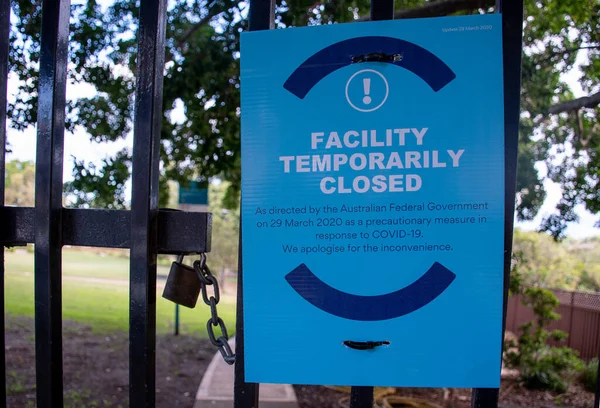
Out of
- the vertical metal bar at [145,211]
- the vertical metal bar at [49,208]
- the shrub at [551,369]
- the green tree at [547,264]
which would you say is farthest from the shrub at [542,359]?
the vertical metal bar at [49,208]

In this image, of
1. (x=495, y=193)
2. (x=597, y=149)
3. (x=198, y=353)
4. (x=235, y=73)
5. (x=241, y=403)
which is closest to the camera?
(x=495, y=193)

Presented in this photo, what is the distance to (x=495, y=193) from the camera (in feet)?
4.43

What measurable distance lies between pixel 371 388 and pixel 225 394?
519cm

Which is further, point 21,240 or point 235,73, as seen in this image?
point 235,73

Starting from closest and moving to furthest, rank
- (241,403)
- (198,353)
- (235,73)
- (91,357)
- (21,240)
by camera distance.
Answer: (241,403)
(21,240)
(235,73)
(91,357)
(198,353)

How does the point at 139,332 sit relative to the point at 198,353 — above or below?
above

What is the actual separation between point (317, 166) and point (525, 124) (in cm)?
611

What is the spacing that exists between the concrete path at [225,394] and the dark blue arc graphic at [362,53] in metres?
5.09

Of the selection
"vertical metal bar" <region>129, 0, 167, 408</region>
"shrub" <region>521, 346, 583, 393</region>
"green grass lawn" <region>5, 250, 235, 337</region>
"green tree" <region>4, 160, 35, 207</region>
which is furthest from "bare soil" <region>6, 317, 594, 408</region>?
"vertical metal bar" <region>129, 0, 167, 408</region>

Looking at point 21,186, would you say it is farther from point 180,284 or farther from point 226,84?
point 180,284

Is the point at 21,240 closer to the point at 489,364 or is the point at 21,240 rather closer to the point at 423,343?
the point at 423,343

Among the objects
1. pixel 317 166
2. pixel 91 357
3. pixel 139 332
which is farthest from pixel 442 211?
pixel 91 357

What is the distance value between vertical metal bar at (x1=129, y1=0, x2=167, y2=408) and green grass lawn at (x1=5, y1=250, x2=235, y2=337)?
8.99 m

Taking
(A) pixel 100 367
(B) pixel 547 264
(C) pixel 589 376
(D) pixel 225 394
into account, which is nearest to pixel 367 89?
(D) pixel 225 394
